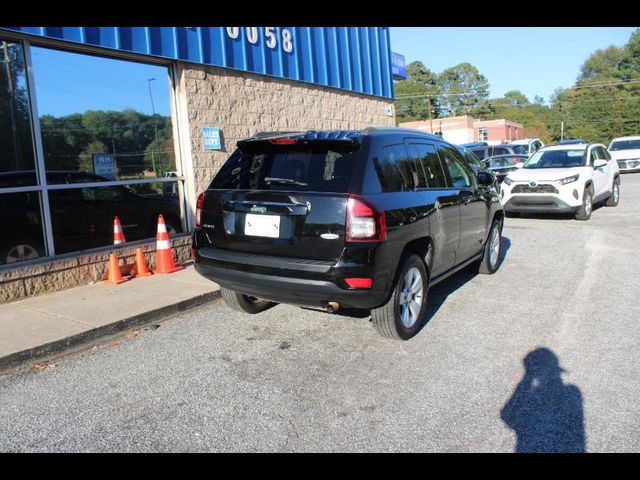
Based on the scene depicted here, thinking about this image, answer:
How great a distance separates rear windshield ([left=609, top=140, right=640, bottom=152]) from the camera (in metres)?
25.1

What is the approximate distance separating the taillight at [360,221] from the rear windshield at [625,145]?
2598cm

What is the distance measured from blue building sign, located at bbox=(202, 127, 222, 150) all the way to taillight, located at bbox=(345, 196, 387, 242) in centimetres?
501

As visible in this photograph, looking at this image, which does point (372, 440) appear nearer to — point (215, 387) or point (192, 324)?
point (215, 387)

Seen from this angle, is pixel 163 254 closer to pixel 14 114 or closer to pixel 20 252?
pixel 20 252

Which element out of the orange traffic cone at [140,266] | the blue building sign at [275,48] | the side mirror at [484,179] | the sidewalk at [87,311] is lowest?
the sidewalk at [87,311]

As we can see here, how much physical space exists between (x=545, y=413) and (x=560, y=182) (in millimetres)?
9102

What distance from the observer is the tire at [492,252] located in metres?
6.75

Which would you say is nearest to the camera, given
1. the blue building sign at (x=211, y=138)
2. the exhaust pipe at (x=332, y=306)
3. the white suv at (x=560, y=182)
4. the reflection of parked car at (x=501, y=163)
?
the exhaust pipe at (x=332, y=306)

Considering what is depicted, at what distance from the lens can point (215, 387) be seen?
12.2 ft

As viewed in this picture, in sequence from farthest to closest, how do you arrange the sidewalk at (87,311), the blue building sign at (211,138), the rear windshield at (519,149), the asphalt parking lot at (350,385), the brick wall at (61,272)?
the rear windshield at (519,149), the blue building sign at (211,138), the brick wall at (61,272), the sidewalk at (87,311), the asphalt parking lot at (350,385)

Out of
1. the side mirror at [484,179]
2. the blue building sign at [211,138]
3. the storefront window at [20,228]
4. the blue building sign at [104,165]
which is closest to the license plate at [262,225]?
the side mirror at [484,179]

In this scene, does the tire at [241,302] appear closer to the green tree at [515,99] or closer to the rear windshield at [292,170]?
the rear windshield at [292,170]

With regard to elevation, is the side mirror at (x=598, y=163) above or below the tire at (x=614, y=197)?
above

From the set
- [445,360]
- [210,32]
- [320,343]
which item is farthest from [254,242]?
[210,32]
